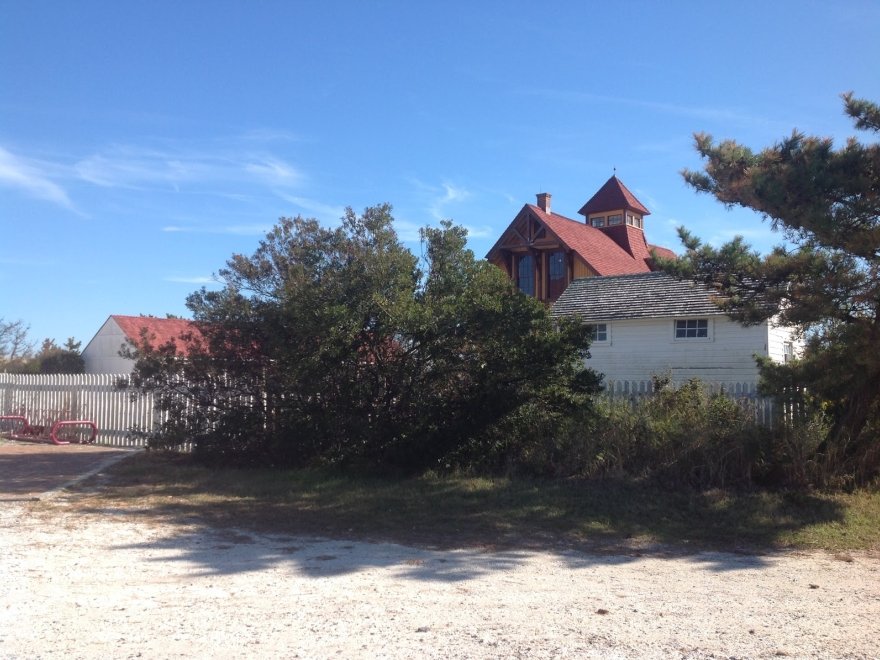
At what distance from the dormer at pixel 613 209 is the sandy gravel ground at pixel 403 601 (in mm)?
33082

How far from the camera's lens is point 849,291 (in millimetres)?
10312

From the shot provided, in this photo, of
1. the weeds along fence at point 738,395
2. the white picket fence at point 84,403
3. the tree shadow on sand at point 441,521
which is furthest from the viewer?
the white picket fence at point 84,403

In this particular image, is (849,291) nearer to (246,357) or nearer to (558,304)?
(246,357)

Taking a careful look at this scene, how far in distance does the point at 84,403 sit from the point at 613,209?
28.6 m

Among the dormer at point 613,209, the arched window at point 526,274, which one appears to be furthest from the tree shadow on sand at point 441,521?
the dormer at point 613,209

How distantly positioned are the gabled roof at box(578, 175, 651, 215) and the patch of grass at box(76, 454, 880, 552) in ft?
99.0

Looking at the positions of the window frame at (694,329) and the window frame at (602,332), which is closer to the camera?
the window frame at (694,329)

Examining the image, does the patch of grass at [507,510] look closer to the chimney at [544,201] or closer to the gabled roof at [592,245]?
the gabled roof at [592,245]

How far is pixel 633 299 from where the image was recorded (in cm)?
2642

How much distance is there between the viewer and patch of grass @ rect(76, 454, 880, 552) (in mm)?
9055

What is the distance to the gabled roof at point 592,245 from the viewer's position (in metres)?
35.0

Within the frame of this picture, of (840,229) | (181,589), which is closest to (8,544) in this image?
(181,589)

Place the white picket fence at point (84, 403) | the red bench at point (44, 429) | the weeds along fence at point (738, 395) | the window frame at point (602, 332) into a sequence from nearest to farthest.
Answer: the weeds along fence at point (738, 395), the white picket fence at point (84, 403), the red bench at point (44, 429), the window frame at point (602, 332)

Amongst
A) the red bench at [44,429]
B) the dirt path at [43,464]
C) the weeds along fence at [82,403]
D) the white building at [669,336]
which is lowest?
the dirt path at [43,464]
